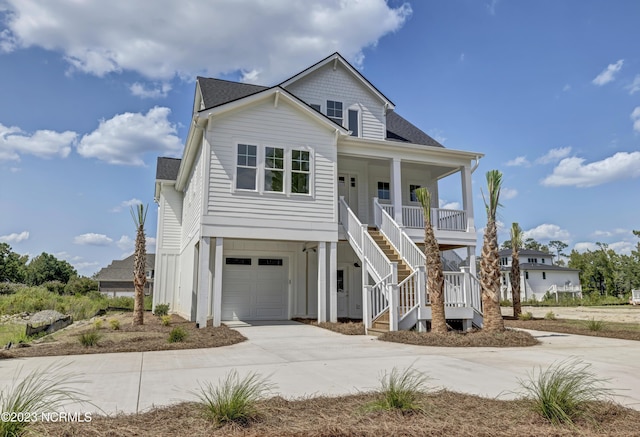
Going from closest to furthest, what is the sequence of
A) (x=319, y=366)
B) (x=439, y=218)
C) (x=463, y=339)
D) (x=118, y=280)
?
(x=319, y=366) → (x=463, y=339) → (x=439, y=218) → (x=118, y=280)

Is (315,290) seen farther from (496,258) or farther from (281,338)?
(496,258)

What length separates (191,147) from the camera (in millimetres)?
15445

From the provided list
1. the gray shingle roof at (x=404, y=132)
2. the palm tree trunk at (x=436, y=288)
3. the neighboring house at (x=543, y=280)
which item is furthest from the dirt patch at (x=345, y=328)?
the neighboring house at (x=543, y=280)

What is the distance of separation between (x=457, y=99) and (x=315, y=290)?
8.90 metres

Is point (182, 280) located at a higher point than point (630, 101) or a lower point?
lower

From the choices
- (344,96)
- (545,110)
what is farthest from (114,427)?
(545,110)

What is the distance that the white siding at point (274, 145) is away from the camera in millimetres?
12984

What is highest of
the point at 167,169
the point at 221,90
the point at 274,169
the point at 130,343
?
the point at 221,90

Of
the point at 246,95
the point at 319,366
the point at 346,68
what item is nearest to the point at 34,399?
the point at 319,366

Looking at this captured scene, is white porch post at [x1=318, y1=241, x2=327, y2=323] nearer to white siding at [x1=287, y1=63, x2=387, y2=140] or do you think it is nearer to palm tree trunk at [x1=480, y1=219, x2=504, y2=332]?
palm tree trunk at [x1=480, y1=219, x2=504, y2=332]

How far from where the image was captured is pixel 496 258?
10742 mm

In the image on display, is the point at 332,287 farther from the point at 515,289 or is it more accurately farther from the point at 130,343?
the point at 515,289

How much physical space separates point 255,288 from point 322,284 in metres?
3.33

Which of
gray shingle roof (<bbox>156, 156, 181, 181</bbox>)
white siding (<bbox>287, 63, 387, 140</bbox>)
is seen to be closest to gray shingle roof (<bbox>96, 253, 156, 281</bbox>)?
gray shingle roof (<bbox>156, 156, 181, 181</bbox>)
